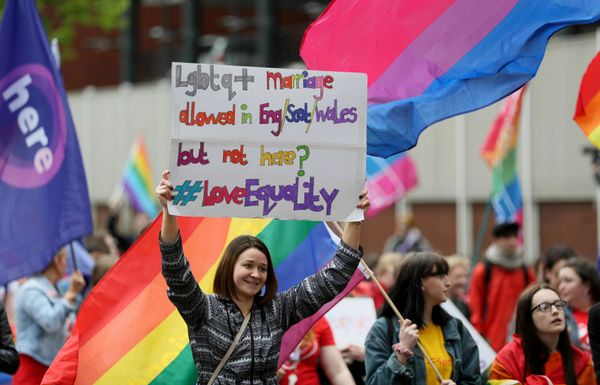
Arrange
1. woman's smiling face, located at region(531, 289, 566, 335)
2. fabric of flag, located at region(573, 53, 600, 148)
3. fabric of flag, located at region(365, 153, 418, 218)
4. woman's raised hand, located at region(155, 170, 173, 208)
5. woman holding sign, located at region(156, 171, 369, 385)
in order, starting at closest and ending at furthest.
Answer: woman's raised hand, located at region(155, 170, 173, 208)
woman holding sign, located at region(156, 171, 369, 385)
woman's smiling face, located at region(531, 289, 566, 335)
fabric of flag, located at region(573, 53, 600, 148)
fabric of flag, located at region(365, 153, 418, 218)

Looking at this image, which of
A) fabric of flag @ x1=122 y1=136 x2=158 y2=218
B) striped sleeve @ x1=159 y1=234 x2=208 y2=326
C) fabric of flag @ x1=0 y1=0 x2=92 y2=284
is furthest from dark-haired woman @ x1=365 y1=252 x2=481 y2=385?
fabric of flag @ x1=122 y1=136 x2=158 y2=218

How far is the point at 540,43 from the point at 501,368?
6.04 ft

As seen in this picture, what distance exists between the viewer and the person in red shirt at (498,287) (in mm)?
11047

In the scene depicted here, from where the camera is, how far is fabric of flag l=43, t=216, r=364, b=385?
6.85 meters

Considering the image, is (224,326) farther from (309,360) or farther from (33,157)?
(33,157)

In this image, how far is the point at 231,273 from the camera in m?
5.95

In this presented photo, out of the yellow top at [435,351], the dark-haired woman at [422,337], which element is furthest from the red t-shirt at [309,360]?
the yellow top at [435,351]

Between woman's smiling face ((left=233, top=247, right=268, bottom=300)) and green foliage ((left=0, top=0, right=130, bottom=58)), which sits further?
green foliage ((left=0, top=0, right=130, bottom=58))

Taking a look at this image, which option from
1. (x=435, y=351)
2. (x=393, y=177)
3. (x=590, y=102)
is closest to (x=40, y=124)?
(x=435, y=351)

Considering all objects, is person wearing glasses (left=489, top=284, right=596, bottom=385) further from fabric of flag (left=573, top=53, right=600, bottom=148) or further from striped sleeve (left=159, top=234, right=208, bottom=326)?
striped sleeve (left=159, top=234, right=208, bottom=326)

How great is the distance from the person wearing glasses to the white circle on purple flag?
11.9 feet

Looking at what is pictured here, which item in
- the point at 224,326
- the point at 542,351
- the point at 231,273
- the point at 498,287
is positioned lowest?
the point at 498,287

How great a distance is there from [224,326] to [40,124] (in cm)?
356

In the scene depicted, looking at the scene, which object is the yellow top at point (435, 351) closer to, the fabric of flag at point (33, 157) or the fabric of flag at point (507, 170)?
the fabric of flag at point (33, 157)
